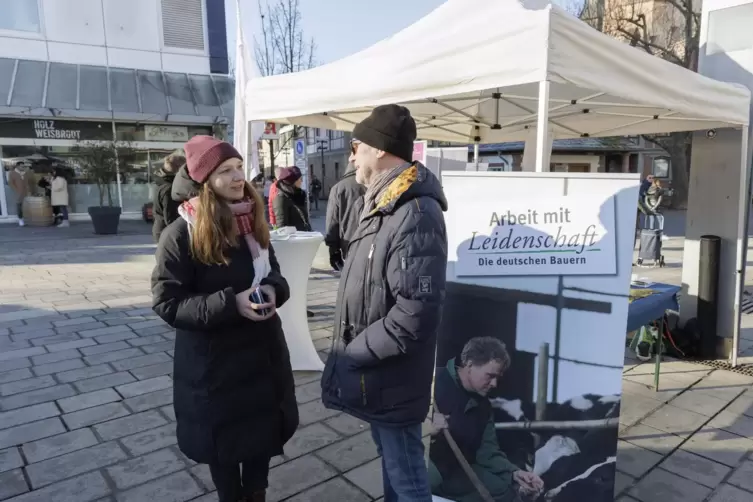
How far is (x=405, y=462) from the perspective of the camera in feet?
6.10

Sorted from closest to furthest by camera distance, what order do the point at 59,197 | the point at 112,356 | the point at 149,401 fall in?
the point at 149,401
the point at 112,356
the point at 59,197

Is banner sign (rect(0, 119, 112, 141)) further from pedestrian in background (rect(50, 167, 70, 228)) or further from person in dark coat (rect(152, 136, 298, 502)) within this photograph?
person in dark coat (rect(152, 136, 298, 502))

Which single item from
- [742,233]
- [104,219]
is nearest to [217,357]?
[742,233]

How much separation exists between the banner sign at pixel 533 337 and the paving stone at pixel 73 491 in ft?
5.48

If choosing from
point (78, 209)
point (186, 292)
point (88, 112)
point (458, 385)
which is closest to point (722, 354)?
point (458, 385)

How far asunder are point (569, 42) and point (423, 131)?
11.8 feet

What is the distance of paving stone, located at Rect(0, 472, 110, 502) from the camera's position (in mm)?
2455

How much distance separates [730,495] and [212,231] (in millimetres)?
2714

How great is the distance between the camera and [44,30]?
48.1 feet

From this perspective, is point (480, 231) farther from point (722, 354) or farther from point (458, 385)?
point (722, 354)

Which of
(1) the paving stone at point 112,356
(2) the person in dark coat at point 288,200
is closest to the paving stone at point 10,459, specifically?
(1) the paving stone at point 112,356

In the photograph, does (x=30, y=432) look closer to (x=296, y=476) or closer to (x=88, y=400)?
(x=88, y=400)

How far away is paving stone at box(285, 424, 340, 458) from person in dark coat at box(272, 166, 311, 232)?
8.03 feet

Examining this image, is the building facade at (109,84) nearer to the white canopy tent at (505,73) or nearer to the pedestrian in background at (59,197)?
the pedestrian in background at (59,197)
